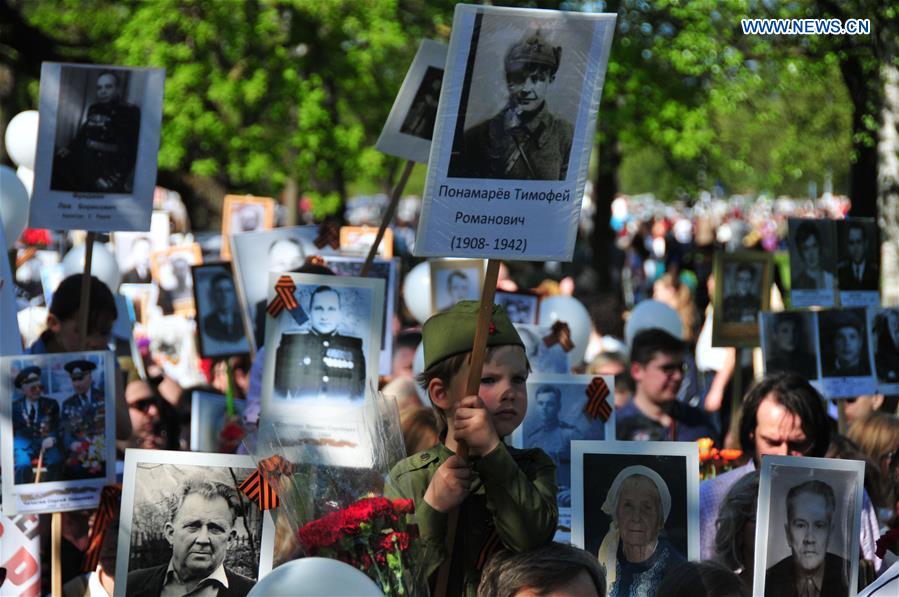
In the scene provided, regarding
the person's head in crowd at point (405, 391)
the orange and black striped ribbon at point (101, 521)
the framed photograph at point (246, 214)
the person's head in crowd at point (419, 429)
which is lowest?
the orange and black striped ribbon at point (101, 521)

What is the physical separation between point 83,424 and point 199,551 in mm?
1406

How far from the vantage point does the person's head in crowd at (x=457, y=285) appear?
842cm

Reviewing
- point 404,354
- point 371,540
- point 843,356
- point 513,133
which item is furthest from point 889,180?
point 371,540

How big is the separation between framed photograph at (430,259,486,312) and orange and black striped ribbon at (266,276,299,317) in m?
3.69

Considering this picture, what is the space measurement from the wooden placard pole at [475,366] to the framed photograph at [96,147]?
2597mm

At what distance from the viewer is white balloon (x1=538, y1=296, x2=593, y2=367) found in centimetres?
829

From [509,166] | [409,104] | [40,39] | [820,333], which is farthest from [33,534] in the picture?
[40,39]

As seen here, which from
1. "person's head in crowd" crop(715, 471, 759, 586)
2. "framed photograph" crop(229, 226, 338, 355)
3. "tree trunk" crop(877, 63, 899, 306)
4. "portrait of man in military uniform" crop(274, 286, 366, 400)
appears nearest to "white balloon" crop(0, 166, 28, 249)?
"framed photograph" crop(229, 226, 338, 355)

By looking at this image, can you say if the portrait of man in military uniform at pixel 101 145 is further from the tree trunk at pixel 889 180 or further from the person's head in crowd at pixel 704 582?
the tree trunk at pixel 889 180

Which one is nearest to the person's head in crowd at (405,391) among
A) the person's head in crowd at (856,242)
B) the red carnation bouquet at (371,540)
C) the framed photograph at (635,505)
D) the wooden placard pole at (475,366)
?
the framed photograph at (635,505)

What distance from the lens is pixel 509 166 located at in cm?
316

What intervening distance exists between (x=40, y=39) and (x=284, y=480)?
1470 cm

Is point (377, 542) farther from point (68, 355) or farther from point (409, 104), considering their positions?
point (409, 104)

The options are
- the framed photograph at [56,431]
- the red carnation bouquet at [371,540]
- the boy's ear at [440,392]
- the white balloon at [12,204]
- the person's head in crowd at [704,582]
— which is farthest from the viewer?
the white balloon at [12,204]
